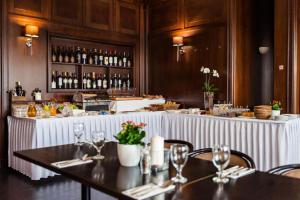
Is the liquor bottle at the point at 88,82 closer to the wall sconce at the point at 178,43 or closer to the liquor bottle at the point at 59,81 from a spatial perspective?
the liquor bottle at the point at 59,81

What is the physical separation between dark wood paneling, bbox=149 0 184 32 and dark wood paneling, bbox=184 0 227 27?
7.4 inches

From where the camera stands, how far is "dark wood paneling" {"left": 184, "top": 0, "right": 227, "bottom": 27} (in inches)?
238

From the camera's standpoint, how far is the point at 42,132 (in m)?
4.24

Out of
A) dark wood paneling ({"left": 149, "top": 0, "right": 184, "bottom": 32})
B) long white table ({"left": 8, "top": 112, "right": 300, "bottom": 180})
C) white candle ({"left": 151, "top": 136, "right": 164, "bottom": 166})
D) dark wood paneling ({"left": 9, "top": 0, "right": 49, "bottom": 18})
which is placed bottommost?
long white table ({"left": 8, "top": 112, "right": 300, "bottom": 180})

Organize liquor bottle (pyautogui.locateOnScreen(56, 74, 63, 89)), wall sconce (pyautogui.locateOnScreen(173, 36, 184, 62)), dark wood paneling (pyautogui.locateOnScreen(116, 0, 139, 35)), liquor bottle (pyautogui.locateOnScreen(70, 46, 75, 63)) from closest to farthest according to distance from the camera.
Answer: liquor bottle (pyautogui.locateOnScreen(56, 74, 63, 89)), liquor bottle (pyautogui.locateOnScreen(70, 46, 75, 63)), wall sconce (pyautogui.locateOnScreen(173, 36, 184, 62)), dark wood paneling (pyautogui.locateOnScreen(116, 0, 139, 35))

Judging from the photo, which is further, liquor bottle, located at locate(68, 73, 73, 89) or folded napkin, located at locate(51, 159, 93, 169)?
liquor bottle, located at locate(68, 73, 73, 89)

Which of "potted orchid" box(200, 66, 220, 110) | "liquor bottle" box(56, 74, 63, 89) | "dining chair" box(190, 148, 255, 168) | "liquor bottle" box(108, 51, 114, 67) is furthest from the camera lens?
"liquor bottle" box(108, 51, 114, 67)

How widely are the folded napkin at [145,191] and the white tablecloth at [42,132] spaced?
9.72 feet

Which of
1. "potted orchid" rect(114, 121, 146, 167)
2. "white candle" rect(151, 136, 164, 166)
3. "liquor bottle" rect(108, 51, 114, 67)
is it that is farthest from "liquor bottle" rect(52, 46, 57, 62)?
"white candle" rect(151, 136, 164, 166)

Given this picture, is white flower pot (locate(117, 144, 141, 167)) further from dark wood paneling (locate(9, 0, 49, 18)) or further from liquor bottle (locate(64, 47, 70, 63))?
liquor bottle (locate(64, 47, 70, 63))

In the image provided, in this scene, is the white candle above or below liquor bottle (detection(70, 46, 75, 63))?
below

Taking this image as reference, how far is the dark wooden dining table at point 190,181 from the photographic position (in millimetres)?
1389

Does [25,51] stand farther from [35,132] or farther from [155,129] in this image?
[155,129]

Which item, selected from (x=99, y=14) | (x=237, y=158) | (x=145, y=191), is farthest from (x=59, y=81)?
(x=145, y=191)
